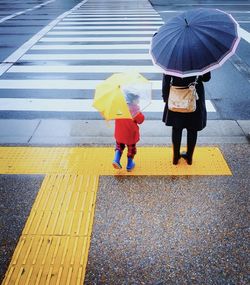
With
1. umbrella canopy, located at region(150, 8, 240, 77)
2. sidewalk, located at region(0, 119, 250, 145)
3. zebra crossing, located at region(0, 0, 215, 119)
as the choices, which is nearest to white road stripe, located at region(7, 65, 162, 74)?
zebra crossing, located at region(0, 0, 215, 119)

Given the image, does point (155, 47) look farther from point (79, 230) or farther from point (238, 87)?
point (238, 87)

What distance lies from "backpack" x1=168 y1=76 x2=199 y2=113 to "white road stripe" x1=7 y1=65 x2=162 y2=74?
4.93 meters

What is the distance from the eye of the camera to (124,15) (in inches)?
680

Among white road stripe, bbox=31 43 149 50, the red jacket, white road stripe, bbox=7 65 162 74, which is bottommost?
white road stripe, bbox=7 65 162 74

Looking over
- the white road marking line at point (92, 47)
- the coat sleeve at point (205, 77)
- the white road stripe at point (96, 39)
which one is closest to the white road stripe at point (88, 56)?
the white road marking line at point (92, 47)

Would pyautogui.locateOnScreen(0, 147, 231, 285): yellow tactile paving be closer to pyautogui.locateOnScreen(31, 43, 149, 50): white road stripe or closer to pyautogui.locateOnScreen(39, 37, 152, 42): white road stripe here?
pyautogui.locateOnScreen(31, 43, 149, 50): white road stripe

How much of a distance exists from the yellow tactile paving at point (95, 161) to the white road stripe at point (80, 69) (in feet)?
13.7

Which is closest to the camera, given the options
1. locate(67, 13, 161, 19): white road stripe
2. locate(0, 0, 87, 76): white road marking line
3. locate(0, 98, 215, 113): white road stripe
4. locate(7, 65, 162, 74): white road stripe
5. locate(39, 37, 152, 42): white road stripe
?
locate(0, 98, 215, 113): white road stripe

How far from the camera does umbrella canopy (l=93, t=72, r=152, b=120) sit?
10.9ft

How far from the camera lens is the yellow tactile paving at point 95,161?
14.0 ft

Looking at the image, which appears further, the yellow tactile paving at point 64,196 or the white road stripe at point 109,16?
the white road stripe at point 109,16

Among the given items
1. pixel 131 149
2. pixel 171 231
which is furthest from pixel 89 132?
pixel 171 231

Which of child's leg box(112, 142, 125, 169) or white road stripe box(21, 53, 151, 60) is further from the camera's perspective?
white road stripe box(21, 53, 151, 60)

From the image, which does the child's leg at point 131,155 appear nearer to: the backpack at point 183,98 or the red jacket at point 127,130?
the red jacket at point 127,130
